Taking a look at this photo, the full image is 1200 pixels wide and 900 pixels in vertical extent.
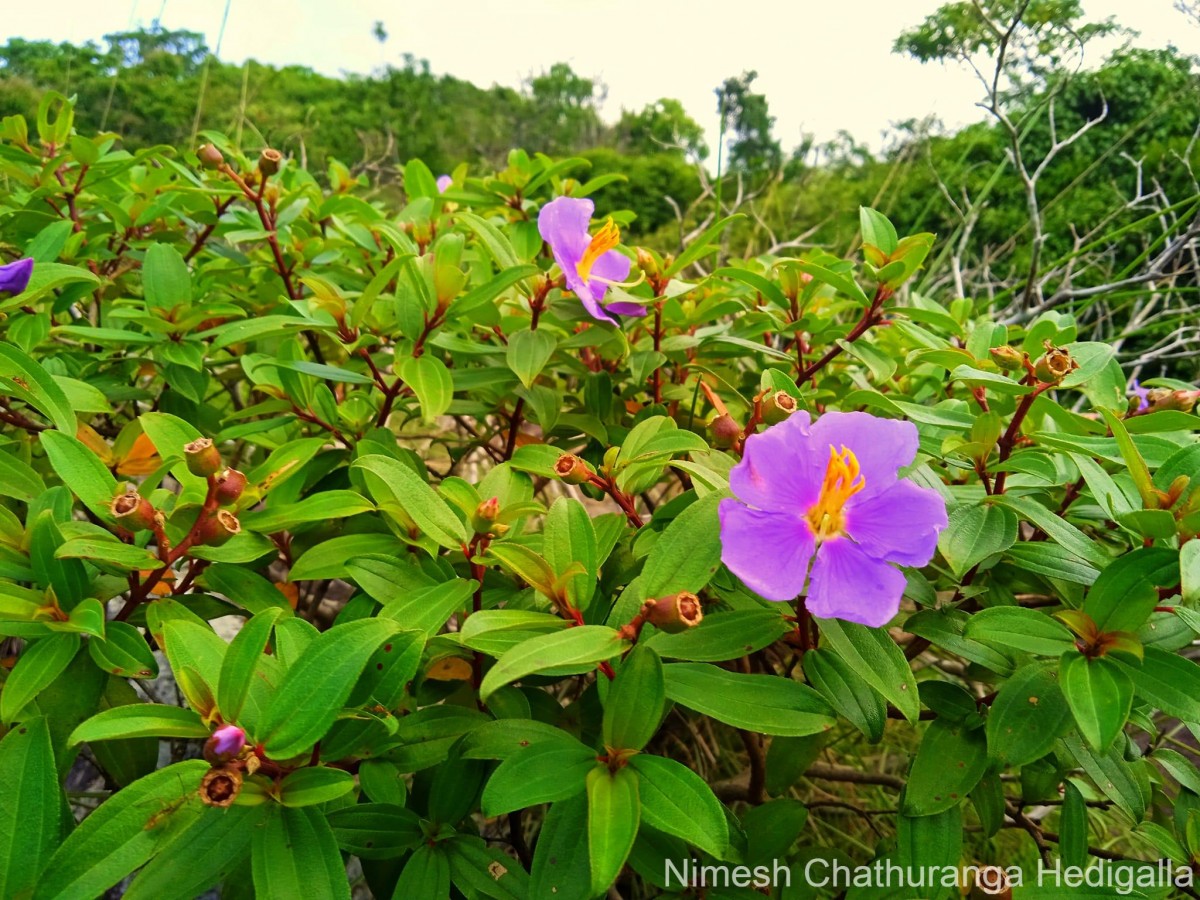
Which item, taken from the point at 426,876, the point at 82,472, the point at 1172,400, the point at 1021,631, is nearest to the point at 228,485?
the point at 82,472

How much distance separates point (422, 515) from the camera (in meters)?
0.63

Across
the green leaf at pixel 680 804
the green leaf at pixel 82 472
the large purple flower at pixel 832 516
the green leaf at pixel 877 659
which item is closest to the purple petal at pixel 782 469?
the large purple flower at pixel 832 516

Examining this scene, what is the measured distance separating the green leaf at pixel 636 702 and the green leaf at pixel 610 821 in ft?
0.08

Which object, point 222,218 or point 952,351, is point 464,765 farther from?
point 222,218

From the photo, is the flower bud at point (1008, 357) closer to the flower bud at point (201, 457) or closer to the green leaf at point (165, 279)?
the flower bud at point (201, 457)

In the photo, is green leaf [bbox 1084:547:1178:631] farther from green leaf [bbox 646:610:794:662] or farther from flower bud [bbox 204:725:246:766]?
flower bud [bbox 204:725:246:766]

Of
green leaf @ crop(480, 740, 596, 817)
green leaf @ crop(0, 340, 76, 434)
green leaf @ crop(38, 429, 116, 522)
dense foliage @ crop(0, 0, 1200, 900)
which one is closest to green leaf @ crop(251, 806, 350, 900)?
dense foliage @ crop(0, 0, 1200, 900)

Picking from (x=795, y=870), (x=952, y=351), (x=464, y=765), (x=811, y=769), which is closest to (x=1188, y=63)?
(x=952, y=351)

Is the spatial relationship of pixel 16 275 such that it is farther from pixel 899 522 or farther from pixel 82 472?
pixel 899 522

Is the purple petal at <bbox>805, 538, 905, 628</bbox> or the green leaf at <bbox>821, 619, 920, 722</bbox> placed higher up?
the purple petal at <bbox>805, 538, 905, 628</bbox>

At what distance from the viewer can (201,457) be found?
59 cm

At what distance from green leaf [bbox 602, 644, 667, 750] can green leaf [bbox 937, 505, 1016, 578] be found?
28 cm

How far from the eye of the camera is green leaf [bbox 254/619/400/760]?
1.49ft

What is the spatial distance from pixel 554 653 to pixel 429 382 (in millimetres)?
420
